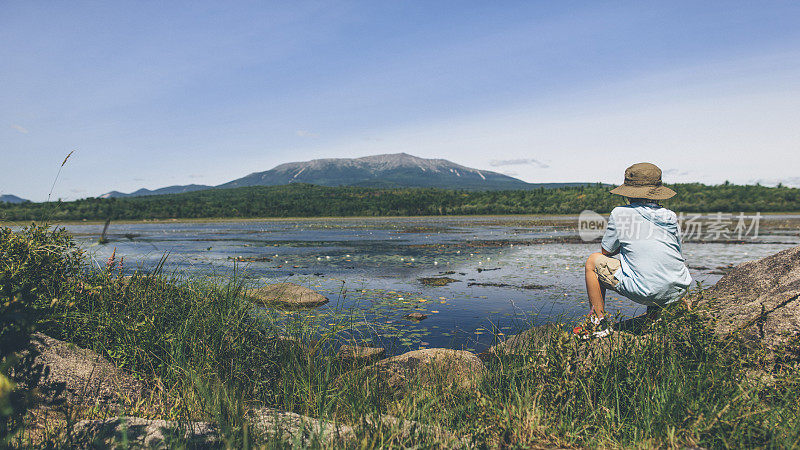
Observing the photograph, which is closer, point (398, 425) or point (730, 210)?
point (398, 425)

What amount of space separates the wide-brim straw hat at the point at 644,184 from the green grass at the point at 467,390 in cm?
153

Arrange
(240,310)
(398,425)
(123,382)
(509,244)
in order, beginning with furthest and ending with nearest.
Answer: (509,244) → (240,310) → (123,382) → (398,425)

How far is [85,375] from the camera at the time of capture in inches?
171

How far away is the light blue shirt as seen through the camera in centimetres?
496

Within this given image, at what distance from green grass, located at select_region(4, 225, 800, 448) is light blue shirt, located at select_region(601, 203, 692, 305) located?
0.51 m

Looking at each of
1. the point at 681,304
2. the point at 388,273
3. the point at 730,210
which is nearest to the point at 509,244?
the point at 388,273

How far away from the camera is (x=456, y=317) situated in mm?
9992

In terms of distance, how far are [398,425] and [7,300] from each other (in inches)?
123

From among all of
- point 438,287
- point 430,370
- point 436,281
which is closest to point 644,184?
point 430,370

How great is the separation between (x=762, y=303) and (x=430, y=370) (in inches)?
144

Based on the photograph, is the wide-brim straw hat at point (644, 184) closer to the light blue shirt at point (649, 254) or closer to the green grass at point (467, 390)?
the light blue shirt at point (649, 254)

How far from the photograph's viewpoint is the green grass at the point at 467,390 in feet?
11.0

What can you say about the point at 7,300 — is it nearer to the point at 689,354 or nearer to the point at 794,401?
the point at 689,354

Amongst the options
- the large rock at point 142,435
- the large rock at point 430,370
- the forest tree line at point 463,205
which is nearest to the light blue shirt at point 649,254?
the large rock at point 430,370
